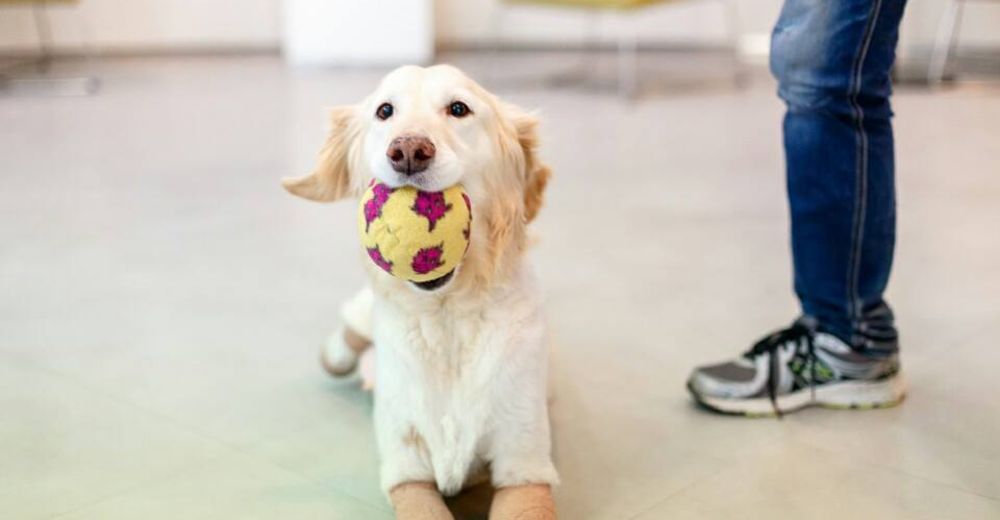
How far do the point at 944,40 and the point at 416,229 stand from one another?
4.62 metres

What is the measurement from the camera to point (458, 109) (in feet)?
4.22

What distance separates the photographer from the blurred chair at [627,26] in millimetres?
4715

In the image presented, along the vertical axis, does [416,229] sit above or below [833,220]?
above

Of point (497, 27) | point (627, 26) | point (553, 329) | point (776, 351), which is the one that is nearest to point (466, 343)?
point (776, 351)

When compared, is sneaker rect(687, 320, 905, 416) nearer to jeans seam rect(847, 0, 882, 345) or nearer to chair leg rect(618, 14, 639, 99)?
jeans seam rect(847, 0, 882, 345)

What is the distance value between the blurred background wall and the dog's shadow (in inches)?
188

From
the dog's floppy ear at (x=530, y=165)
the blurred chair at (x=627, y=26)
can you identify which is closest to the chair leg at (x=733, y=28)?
the blurred chair at (x=627, y=26)

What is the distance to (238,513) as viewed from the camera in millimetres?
1360

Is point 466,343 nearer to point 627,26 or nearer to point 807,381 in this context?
point 807,381

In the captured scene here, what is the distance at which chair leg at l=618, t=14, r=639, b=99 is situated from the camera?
16.6 feet

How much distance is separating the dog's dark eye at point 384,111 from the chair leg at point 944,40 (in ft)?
13.7

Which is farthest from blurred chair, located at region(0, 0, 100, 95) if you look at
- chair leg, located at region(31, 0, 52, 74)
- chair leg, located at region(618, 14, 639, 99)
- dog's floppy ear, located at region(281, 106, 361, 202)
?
dog's floppy ear, located at region(281, 106, 361, 202)

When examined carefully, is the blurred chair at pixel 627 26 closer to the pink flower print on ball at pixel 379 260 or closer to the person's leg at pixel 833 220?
the person's leg at pixel 833 220

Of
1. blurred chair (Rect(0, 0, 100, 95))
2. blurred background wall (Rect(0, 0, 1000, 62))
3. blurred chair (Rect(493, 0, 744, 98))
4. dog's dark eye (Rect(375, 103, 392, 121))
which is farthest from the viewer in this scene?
blurred background wall (Rect(0, 0, 1000, 62))
